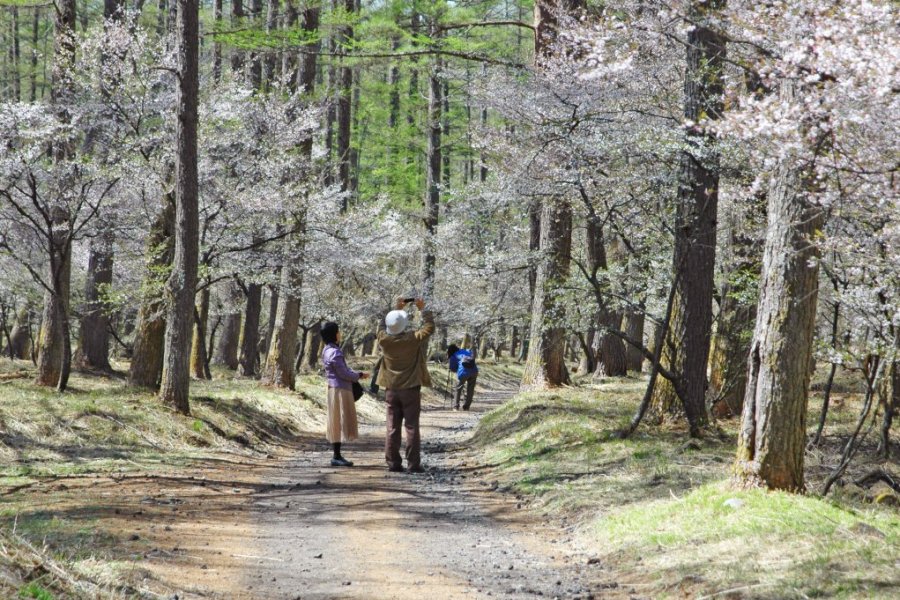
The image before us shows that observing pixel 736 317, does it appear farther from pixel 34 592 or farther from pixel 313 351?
pixel 313 351

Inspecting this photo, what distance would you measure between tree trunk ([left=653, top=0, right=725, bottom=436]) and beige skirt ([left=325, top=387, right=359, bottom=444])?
4.25 metres

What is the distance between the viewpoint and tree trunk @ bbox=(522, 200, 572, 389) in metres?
15.9

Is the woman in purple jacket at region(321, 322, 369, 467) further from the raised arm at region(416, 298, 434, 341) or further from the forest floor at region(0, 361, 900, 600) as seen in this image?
the raised arm at region(416, 298, 434, 341)

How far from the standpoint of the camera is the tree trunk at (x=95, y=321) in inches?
728

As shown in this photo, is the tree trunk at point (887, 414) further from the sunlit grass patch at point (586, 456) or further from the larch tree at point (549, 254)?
the larch tree at point (549, 254)

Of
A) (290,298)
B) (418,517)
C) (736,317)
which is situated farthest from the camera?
(290,298)

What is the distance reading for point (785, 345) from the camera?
22.4ft

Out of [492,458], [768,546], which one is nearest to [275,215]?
[492,458]

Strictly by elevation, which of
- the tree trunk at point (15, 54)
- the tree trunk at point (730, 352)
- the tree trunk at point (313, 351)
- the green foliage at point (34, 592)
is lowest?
the tree trunk at point (313, 351)

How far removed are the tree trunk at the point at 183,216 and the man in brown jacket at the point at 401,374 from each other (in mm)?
3738

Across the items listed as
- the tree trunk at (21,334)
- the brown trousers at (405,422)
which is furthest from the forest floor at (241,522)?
the tree trunk at (21,334)

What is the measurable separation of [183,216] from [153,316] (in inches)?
87.4

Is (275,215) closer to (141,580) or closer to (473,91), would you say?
(473,91)

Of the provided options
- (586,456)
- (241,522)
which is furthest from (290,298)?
(241,522)
